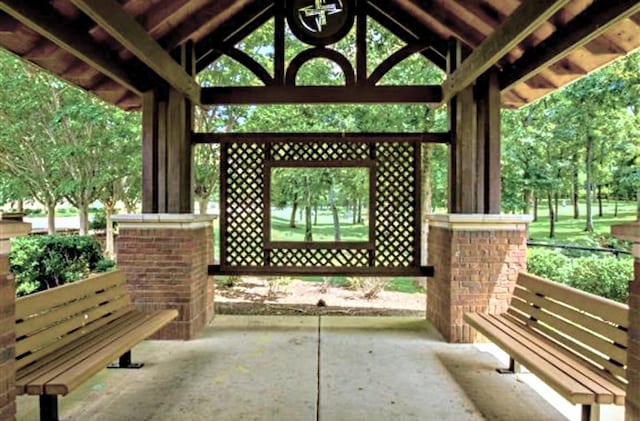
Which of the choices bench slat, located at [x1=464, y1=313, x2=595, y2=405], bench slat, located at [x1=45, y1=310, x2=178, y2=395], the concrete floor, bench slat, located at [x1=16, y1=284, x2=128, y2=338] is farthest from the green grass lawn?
bench slat, located at [x1=16, y1=284, x2=128, y2=338]

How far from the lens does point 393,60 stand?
462cm

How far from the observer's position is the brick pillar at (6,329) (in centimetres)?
189

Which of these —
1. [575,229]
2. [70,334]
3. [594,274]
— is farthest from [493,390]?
[575,229]

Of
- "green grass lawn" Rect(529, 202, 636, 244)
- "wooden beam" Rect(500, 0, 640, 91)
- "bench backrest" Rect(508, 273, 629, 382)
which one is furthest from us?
"green grass lawn" Rect(529, 202, 636, 244)

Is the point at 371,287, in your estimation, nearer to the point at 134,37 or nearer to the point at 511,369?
the point at 511,369

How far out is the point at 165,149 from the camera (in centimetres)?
442

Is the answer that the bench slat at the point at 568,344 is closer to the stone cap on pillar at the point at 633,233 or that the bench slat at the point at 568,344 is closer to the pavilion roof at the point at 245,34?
the stone cap on pillar at the point at 633,233

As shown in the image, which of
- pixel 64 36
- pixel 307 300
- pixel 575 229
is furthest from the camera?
pixel 575 229

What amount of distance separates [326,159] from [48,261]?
5276 mm

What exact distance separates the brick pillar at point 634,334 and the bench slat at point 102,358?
108 inches

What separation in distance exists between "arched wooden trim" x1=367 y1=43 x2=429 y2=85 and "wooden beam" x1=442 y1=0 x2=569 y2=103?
0.61 m

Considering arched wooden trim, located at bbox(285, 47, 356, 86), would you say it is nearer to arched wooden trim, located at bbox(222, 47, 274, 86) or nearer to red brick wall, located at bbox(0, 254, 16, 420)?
arched wooden trim, located at bbox(222, 47, 274, 86)

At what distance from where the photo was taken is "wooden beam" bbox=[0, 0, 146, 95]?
2.53 meters

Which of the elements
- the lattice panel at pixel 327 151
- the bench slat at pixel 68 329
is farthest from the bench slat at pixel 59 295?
the lattice panel at pixel 327 151
